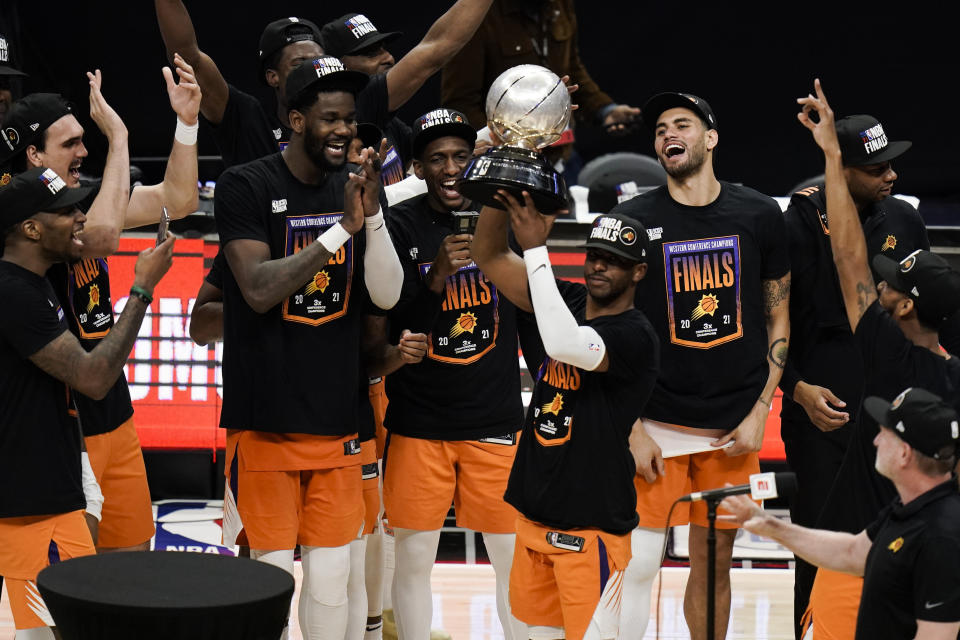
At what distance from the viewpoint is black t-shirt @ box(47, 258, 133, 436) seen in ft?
14.9

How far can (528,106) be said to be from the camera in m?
3.70

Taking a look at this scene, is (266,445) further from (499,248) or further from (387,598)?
(387,598)

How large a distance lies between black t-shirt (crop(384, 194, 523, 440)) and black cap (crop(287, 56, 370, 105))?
0.70 m

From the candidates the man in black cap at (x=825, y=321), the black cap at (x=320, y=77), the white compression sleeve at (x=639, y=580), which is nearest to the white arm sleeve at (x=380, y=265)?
the black cap at (x=320, y=77)

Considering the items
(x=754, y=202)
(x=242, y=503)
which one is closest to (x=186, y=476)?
(x=242, y=503)

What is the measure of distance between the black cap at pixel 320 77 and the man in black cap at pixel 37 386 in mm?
844

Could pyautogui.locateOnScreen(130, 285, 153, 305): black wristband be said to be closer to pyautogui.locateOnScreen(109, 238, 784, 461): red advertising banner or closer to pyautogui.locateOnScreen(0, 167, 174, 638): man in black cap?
pyautogui.locateOnScreen(0, 167, 174, 638): man in black cap

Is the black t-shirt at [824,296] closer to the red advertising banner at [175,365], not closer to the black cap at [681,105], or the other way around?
the black cap at [681,105]

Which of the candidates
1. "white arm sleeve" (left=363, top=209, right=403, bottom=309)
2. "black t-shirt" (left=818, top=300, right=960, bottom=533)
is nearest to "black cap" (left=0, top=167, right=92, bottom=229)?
"white arm sleeve" (left=363, top=209, right=403, bottom=309)

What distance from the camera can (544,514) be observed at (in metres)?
4.04

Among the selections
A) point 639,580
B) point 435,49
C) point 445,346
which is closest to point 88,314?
point 445,346

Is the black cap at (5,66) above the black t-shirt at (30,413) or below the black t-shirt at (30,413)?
above

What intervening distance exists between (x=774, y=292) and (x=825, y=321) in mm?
272

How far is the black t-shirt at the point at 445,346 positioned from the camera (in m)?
4.91
